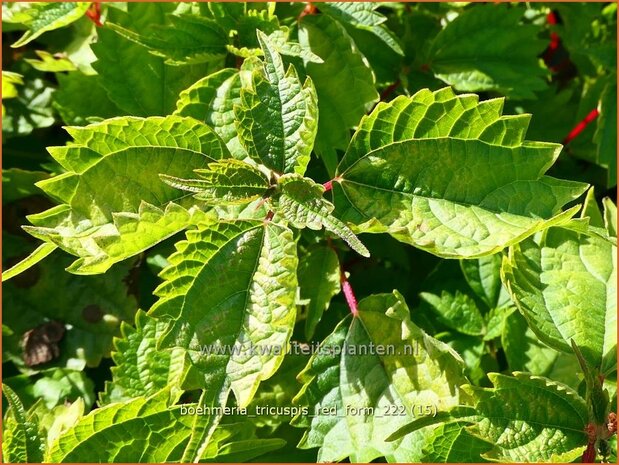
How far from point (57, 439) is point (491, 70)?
4.34 ft

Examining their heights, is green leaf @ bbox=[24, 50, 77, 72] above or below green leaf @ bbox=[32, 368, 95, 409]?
A: above

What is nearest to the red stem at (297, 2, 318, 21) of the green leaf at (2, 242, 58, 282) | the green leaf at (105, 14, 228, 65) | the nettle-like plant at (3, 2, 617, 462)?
the nettle-like plant at (3, 2, 617, 462)

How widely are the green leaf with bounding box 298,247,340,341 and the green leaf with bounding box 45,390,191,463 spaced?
1.05 feet

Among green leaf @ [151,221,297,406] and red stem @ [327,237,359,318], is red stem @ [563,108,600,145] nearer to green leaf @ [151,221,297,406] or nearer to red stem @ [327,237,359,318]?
red stem @ [327,237,359,318]

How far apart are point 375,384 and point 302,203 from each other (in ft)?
1.34

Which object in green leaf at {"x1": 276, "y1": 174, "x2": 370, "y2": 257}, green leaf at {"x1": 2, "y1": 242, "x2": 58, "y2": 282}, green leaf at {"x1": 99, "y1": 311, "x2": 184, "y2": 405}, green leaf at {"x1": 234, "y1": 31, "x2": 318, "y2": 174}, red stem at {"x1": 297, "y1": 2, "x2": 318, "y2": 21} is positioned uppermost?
red stem at {"x1": 297, "y1": 2, "x2": 318, "y2": 21}

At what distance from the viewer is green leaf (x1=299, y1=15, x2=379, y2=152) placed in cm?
159

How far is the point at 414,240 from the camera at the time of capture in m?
1.17

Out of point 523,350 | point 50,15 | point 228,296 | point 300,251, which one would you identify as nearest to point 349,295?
point 300,251

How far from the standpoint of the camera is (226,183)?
3.99 feet

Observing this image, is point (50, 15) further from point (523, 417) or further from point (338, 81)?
point (523, 417)

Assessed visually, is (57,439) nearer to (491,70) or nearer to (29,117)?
(29,117)

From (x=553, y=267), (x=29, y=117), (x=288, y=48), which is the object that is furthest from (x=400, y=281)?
(x=29, y=117)

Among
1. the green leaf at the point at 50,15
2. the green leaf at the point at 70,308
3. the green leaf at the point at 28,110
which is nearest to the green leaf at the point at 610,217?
the green leaf at the point at 70,308
